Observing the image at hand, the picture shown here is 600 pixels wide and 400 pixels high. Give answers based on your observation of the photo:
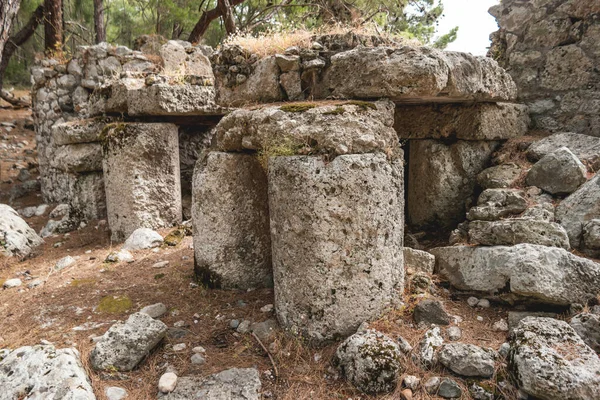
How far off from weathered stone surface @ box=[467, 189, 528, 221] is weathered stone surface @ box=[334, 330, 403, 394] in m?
1.51

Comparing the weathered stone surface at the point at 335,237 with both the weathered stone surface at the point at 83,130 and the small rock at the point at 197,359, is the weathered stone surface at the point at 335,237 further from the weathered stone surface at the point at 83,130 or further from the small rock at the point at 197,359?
the weathered stone surface at the point at 83,130

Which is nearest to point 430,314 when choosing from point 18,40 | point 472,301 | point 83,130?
point 472,301

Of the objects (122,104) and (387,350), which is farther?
(122,104)

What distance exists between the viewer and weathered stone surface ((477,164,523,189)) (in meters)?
3.81

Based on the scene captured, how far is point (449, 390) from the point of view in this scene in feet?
7.57

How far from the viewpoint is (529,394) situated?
2193 mm

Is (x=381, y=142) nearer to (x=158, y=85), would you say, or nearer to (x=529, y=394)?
(x=529, y=394)

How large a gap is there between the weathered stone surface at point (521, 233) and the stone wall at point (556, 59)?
5.67 feet

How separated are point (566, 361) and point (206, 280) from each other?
106 inches

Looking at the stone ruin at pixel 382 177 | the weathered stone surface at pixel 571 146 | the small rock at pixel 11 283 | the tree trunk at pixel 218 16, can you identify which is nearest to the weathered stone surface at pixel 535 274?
the stone ruin at pixel 382 177

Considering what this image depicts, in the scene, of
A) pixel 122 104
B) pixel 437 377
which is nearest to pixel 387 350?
pixel 437 377

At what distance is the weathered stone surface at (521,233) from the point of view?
3014mm

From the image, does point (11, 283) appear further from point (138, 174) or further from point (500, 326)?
point (500, 326)

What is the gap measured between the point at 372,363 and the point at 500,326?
1008 millimetres
